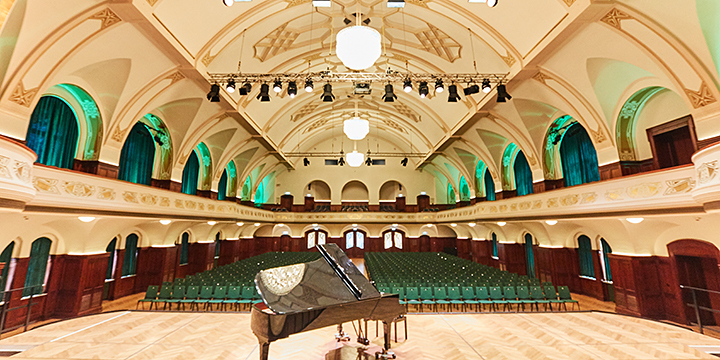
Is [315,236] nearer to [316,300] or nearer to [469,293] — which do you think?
[469,293]

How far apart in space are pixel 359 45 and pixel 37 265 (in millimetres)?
9861

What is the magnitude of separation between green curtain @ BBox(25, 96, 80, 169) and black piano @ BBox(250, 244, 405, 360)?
7670 millimetres

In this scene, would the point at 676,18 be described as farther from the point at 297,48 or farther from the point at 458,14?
the point at 297,48

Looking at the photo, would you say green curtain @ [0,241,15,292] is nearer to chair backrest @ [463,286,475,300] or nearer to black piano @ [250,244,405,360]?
black piano @ [250,244,405,360]

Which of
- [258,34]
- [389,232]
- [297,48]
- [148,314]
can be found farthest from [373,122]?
[148,314]

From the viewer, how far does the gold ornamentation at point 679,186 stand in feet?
18.4

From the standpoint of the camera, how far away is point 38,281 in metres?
7.59

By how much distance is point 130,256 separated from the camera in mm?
11016

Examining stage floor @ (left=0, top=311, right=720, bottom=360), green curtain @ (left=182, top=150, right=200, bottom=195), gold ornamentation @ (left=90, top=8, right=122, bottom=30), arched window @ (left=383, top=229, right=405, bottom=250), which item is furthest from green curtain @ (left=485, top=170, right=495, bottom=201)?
gold ornamentation @ (left=90, top=8, right=122, bottom=30)

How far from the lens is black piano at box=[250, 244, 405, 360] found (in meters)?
3.47

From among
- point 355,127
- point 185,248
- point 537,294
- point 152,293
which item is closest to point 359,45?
point 355,127

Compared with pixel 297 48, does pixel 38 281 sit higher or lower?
lower

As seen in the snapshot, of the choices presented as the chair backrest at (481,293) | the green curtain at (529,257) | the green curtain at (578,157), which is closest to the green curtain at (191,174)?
the chair backrest at (481,293)

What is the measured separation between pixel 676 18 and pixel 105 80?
12.7m
